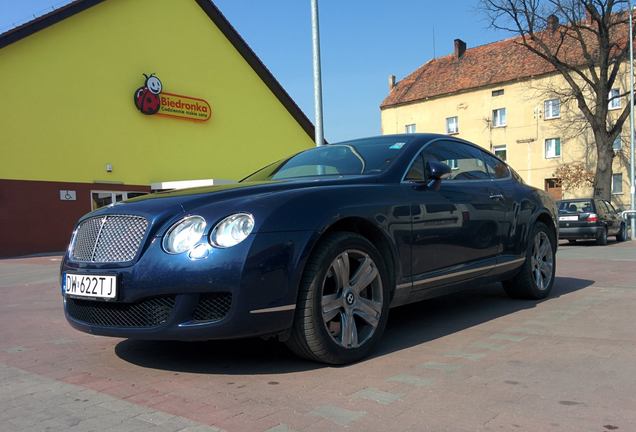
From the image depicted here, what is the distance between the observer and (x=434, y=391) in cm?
313

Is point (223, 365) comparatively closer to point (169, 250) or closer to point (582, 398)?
point (169, 250)

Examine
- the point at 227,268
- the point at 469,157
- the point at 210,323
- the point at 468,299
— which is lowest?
the point at 468,299

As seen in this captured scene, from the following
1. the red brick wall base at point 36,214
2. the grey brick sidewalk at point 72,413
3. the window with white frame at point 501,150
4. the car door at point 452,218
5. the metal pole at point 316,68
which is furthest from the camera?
the window with white frame at point 501,150

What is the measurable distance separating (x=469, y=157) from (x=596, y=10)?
25.3 meters

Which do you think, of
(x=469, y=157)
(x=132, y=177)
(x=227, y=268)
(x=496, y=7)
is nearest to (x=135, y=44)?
(x=132, y=177)

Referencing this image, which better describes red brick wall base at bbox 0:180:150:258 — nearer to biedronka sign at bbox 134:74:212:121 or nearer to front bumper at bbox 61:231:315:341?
biedronka sign at bbox 134:74:212:121

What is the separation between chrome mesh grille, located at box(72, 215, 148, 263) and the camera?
3.45 m

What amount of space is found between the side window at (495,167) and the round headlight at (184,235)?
133 inches

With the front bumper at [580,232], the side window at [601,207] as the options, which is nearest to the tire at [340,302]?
the front bumper at [580,232]

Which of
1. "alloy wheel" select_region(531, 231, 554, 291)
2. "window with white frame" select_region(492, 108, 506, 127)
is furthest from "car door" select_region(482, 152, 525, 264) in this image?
"window with white frame" select_region(492, 108, 506, 127)

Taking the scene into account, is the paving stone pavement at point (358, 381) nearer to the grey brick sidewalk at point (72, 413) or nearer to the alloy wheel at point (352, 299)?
the grey brick sidewalk at point (72, 413)

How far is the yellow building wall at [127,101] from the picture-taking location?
18.7m

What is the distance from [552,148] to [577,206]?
20.0 metres

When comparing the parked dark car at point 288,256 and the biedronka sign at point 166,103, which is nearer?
the parked dark car at point 288,256
